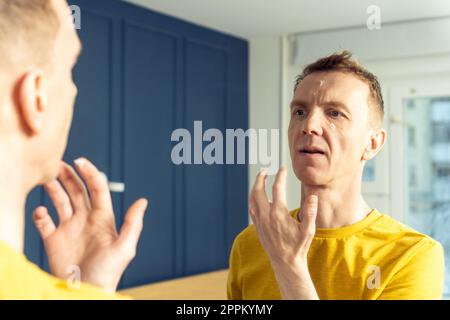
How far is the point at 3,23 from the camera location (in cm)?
23

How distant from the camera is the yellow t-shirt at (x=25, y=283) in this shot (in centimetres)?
21

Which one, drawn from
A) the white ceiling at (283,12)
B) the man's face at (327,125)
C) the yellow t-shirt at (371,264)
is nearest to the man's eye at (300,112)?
the man's face at (327,125)

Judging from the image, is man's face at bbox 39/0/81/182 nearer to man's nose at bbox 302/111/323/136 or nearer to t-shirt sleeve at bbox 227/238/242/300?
man's nose at bbox 302/111/323/136

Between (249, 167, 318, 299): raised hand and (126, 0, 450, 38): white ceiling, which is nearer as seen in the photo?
(249, 167, 318, 299): raised hand

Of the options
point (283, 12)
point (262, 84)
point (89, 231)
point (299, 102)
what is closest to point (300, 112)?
point (299, 102)

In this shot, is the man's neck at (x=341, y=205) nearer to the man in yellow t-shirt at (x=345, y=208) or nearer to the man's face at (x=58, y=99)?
the man in yellow t-shirt at (x=345, y=208)

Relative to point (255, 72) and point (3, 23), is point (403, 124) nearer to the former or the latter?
point (255, 72)

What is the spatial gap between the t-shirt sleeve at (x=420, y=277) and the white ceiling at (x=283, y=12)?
1.37m

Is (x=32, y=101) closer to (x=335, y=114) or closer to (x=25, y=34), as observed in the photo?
(x=25, y=34)

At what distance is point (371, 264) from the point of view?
1.62ft

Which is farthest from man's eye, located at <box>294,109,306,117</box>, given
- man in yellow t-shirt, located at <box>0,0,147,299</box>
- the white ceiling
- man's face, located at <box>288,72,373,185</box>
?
the white ceiling

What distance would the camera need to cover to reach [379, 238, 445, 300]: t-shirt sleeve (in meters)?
0.49
